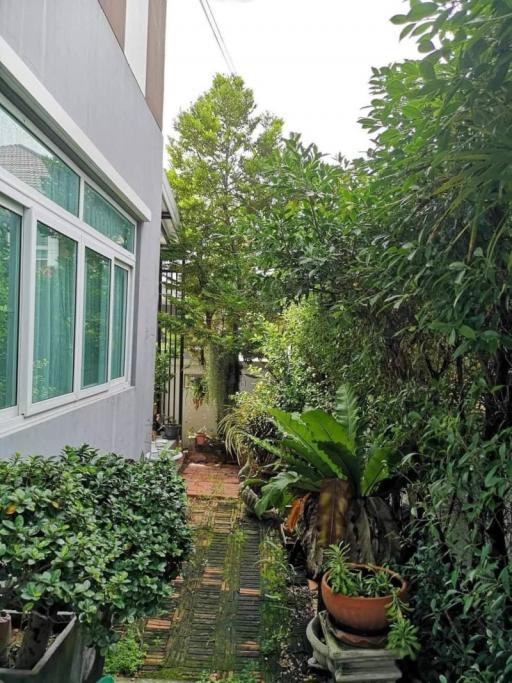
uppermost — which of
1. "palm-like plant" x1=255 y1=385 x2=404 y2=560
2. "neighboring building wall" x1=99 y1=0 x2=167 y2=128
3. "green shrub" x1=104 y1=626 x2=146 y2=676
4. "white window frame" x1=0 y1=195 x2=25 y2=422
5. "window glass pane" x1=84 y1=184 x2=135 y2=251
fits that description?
"neighboring building wall" x1=99 y1=0 x2=167 y2=128

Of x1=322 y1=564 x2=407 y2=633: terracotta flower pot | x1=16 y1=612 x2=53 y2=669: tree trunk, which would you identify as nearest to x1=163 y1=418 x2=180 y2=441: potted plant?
x1=322 y1=564 x2=407 y2=633: terracotta flower pot

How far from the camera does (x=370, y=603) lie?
2707 millimetres

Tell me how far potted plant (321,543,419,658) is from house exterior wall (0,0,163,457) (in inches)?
69.7

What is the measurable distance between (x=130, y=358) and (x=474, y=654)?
3834 millimetres

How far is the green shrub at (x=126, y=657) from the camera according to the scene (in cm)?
301

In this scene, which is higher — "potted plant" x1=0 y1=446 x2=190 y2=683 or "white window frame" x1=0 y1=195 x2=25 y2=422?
"white window frame" x1=0 y1=195 x2=25 y2=422

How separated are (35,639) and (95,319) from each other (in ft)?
8.34

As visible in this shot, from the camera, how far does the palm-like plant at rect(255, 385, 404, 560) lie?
328 centimetres

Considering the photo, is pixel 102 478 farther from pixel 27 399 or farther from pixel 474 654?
pixel 474 654

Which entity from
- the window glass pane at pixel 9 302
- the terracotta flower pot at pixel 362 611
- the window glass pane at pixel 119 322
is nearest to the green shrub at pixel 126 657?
the terracotta flower pot at pixel 362 611

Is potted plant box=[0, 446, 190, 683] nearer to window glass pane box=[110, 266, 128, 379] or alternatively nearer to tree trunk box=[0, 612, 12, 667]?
tree trunk box=[0, 612, 12, 667]

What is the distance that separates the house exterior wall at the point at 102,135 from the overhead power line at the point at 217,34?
2.14m

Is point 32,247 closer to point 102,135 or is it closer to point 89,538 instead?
point 102,135

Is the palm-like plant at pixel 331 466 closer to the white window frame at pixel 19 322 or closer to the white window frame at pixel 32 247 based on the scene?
the white window frame at pixel 32 247
